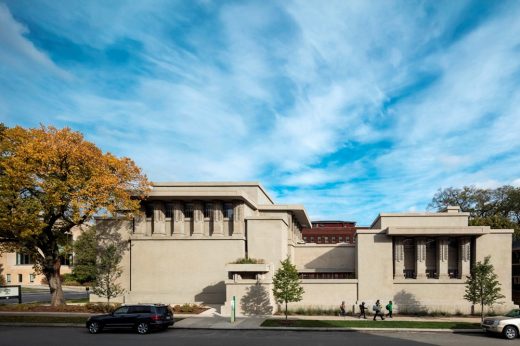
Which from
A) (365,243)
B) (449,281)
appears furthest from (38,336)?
(449,281)

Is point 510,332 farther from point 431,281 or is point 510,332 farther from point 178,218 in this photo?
point 178,218

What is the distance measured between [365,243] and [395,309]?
6.04m

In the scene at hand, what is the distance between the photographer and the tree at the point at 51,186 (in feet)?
100

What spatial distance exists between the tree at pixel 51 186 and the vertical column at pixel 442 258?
2703 centimetres

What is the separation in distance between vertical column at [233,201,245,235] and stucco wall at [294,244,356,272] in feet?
30.3

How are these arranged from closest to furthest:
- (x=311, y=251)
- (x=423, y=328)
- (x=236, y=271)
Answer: (x=423, y=328) → (x=236, y=271) → (x=311, y=251)

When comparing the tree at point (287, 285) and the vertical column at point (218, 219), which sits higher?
the vertical column at point (218, 219)

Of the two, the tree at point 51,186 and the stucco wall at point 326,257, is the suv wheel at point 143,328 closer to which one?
the tree at point 51,186

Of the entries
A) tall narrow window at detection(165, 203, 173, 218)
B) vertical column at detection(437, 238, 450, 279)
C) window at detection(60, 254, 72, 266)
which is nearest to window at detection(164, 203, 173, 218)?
tall narrow window at detection(165, 203, 173, 218)

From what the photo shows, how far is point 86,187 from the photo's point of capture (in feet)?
104

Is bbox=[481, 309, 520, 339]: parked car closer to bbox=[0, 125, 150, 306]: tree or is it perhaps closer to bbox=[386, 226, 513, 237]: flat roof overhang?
bbox=[386, 226, 513, 237]: flat roof overhang

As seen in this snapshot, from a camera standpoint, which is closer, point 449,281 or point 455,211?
point 449,281

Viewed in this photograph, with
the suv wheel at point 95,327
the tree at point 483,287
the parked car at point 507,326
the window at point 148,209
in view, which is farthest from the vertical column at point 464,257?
the suv wheel at point 95,327

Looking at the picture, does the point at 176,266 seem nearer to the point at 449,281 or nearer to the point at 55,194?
the point at 55,194
